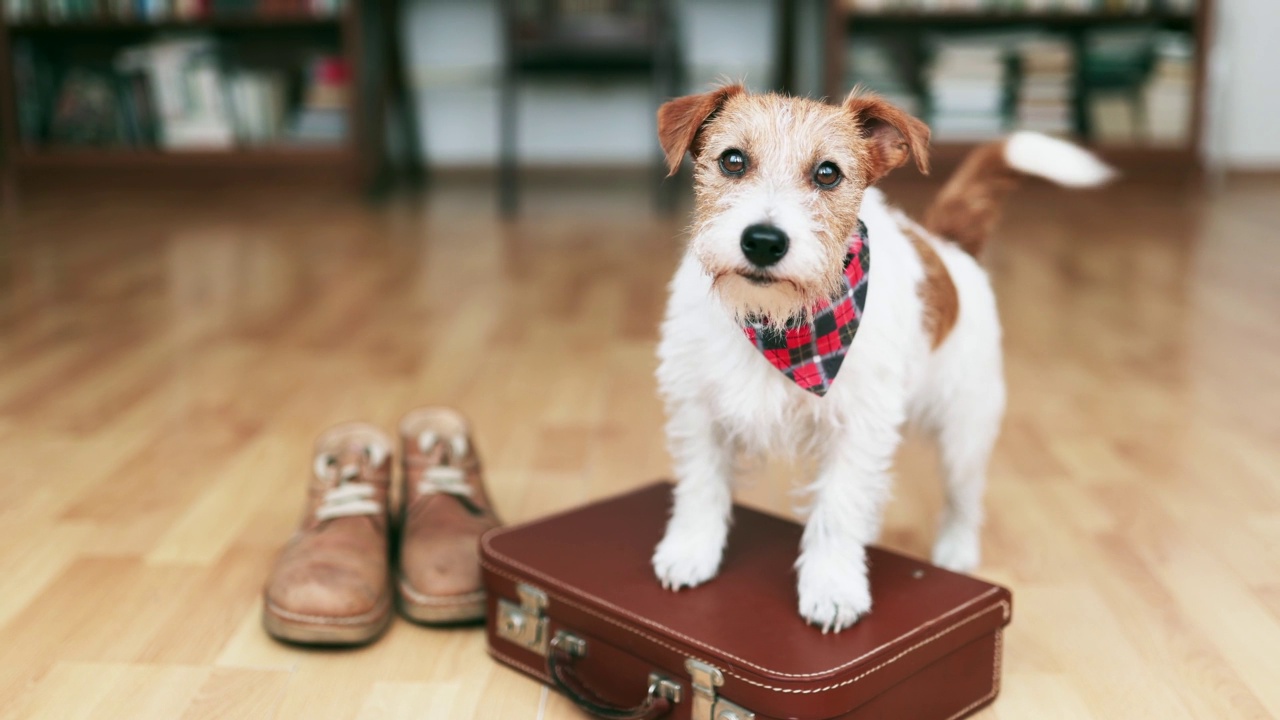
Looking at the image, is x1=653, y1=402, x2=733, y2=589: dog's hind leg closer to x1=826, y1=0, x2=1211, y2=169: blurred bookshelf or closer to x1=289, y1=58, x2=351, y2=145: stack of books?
x1=826, y1=0, x2=1211, y2=169: blurred bookshelf

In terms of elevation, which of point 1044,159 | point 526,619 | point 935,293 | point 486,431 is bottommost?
point 486,431

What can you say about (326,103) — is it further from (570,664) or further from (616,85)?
(570,664)

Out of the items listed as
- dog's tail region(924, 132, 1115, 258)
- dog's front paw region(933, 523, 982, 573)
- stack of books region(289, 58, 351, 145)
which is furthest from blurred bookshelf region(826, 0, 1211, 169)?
dog's front paw region(933, 523, 982, 573)

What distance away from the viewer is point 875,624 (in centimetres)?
124

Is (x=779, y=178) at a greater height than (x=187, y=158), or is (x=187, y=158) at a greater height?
(x=779, y=178)

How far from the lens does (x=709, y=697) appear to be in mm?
1190

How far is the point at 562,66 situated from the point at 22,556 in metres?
3.23

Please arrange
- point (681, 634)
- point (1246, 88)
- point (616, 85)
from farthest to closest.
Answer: point (616, 85)
point (1246, 88)
point (681, 634)

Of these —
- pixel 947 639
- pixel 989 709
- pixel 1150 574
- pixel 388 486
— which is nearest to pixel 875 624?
pixel 947 639

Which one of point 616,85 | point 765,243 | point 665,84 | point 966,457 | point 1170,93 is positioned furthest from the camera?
point 616,85

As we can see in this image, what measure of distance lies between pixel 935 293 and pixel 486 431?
1.01m

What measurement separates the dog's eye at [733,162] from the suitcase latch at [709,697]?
0.46 metres

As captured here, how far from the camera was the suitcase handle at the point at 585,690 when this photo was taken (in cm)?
123

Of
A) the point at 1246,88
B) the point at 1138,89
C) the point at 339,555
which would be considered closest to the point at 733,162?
the point at 339,555
